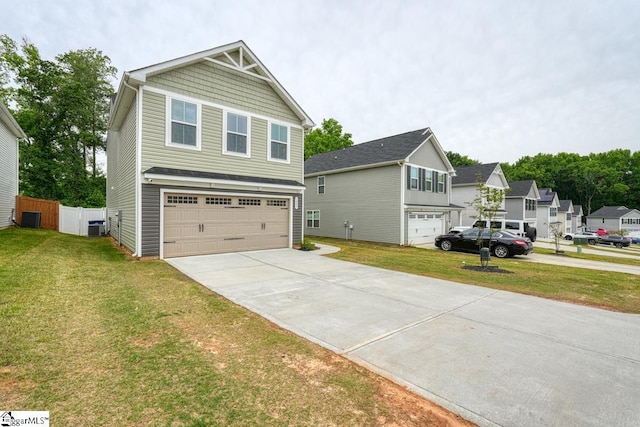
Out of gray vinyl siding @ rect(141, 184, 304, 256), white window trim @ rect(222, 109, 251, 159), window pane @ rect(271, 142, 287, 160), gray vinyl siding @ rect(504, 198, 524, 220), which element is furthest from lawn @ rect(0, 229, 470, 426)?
gray vinyl siding @ rect(504, 198, 524, 220)

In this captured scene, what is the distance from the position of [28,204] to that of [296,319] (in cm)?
2058

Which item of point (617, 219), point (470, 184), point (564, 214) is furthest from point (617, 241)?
point (617, 219)

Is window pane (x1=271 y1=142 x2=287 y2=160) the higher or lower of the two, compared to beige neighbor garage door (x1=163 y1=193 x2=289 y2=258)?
higher

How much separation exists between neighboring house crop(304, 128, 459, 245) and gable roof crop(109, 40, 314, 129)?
667 centimetres

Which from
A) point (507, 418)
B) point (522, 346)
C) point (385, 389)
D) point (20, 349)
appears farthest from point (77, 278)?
point (522, 346)

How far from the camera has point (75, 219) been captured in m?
17.3

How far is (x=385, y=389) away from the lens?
2885mm

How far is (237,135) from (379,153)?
431 inches

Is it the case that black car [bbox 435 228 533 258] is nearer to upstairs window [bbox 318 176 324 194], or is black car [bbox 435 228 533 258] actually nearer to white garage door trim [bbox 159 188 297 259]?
white garage door trim [bbox 159 188 297 259]

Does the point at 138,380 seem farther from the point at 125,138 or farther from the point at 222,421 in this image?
the point at 125,138

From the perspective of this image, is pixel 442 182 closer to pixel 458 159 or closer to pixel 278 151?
pixel 278 151

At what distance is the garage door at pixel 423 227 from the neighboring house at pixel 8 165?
70.8 ft

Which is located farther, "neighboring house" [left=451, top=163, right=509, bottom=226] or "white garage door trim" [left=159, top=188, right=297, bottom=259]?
"neighboring house" [left=451, top=163, right=509, bottom=226]

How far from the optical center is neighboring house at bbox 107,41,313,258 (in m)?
9.61
